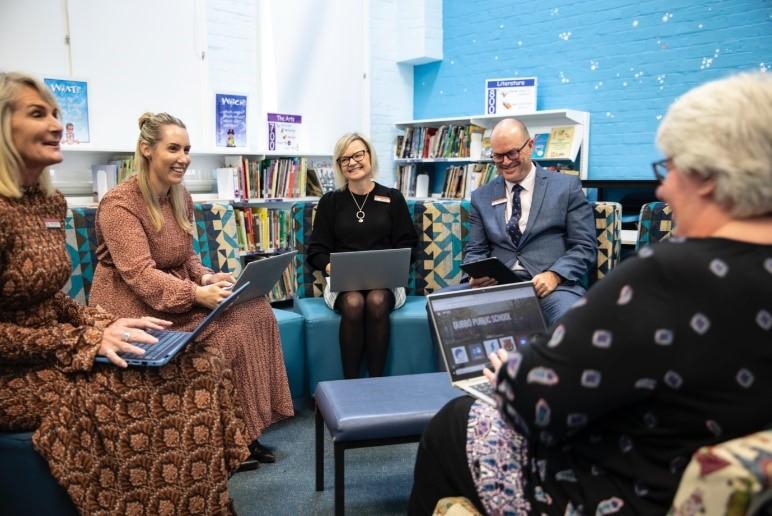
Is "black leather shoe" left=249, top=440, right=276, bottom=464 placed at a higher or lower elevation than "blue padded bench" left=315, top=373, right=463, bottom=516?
lower

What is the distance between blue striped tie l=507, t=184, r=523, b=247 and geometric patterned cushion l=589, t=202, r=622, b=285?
363mm

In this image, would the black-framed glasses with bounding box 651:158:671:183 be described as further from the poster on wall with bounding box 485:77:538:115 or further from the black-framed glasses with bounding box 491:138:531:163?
the poster on wall with bounding box 485:77:538:115

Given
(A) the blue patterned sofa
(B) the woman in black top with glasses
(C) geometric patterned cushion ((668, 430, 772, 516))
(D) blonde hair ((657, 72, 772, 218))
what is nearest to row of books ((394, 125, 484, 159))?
(A) the blue patterned sofa

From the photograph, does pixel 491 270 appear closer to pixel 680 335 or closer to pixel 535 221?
pixel 535 221

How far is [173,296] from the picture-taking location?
2164mm

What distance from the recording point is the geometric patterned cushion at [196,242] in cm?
262

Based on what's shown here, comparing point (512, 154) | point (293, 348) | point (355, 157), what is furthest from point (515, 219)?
point (293, 348)

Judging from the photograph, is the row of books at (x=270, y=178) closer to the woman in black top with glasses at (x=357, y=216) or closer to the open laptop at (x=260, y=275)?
the woman in black top with glasses at (x=357, y=216)

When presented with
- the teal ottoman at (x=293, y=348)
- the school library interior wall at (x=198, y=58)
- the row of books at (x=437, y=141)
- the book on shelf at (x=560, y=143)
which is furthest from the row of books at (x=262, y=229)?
the book on shelf at (x=560, y=143)

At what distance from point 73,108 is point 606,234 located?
3.18m

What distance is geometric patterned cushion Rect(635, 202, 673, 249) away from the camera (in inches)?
106

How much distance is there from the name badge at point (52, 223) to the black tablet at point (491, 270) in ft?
4.72

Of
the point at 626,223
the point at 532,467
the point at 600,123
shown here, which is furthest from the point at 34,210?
the point at 600,123

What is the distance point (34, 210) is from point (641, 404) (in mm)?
1538
